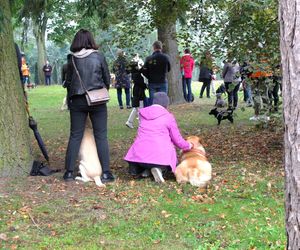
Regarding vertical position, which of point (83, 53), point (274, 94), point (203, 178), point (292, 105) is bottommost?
point (203, 178)

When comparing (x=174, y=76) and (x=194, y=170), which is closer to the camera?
(x=194, y=170)

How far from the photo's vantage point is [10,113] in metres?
6.79

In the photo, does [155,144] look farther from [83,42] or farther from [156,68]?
[156,68]

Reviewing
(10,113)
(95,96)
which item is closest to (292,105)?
(95,96)

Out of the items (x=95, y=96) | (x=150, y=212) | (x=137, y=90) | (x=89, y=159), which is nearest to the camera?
(x=150, y=212)

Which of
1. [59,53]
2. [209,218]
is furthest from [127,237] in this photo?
[59,53]

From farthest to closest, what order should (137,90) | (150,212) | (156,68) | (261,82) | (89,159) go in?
(137,90) → (156,68) → (261,82) → (89,159) → (150,212)

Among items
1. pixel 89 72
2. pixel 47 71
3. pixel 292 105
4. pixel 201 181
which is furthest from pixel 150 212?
pixel 47 71

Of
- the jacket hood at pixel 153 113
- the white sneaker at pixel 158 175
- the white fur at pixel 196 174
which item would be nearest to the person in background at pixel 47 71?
the jacket hood at pixel 153 113

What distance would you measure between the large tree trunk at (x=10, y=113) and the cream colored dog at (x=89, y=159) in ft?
2.39

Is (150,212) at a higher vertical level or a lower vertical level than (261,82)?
lower

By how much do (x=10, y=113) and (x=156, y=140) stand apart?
1.86m

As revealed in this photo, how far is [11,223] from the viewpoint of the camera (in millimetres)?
5090

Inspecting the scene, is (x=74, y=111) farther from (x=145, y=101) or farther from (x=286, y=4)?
(x=145, y=101)
